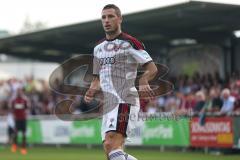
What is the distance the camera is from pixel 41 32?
30922mm

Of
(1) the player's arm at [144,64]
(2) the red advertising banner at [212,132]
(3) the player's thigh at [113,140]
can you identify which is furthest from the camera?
(2) the red advertising banner at [212,132]

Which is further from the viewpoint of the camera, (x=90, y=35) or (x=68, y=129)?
(x=90, y=35)

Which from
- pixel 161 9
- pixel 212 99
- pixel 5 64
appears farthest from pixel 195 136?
pixel 5 64

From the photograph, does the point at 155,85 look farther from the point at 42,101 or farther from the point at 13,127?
the point at 42,101

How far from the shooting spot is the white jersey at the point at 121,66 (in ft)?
31.2

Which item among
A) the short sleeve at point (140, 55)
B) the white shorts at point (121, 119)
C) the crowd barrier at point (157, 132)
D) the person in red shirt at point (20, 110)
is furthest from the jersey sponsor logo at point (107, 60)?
the person in red shirt at point (20, 110)

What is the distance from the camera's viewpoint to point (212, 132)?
21344 mm

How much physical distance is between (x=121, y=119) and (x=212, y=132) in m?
12.4

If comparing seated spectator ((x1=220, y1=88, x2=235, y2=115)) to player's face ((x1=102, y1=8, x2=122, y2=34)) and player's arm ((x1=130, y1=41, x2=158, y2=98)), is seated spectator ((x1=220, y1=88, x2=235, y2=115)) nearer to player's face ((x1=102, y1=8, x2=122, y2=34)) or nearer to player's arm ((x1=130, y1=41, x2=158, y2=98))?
player's arm ((x1=130, y1=41, x2=158, y2=98))

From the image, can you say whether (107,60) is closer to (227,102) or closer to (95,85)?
(95,85)

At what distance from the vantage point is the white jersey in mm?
9500

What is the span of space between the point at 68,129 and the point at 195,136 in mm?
6579

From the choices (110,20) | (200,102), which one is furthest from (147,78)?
(200,102)

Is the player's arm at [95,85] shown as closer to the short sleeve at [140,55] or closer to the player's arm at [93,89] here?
the player's arm at [93,89]
